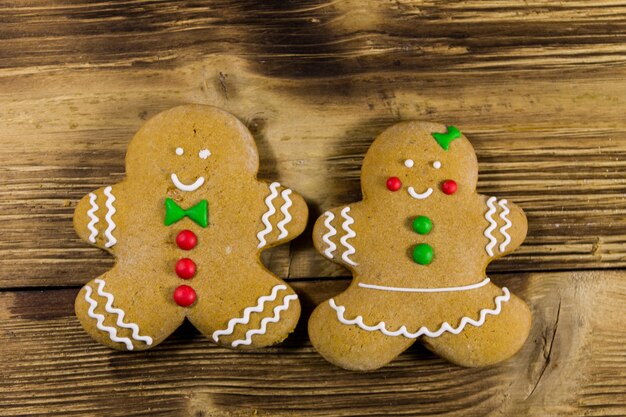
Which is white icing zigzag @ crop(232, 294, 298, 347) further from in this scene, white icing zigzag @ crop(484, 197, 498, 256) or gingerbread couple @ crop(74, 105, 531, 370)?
white icing zigzag @ crop(484, 197, 498, 256)

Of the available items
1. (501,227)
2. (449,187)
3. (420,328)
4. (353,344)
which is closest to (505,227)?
(501,227)

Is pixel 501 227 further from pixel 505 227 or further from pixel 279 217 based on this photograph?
pixel 279 217

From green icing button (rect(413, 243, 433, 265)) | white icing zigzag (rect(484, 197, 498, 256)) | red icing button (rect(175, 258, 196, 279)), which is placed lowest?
red icing button (rect(175, 258, 196, 279))

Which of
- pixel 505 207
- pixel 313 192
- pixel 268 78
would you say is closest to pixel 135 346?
pixel 313 192

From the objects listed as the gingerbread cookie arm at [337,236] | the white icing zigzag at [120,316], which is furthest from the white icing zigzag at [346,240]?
the white icing zigzag at [120,316]

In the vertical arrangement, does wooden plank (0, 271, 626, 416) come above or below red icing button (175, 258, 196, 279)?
below

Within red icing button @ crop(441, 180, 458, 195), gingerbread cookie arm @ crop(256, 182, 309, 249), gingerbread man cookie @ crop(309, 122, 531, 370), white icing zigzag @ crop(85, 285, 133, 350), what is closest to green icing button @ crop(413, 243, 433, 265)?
A: gingerbread man cookie @ crop(309, 122, 531, 370)

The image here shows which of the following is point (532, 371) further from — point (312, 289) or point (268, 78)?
point (268, 78)

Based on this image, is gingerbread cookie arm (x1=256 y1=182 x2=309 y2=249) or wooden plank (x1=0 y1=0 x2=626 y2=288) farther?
wooden plank (x1=0 y1=0 x2=626 y2=288)
